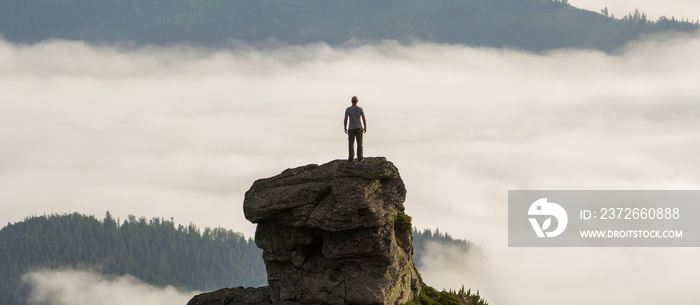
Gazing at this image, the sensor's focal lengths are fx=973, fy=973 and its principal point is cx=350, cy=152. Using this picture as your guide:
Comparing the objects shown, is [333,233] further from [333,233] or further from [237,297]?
[237,297]

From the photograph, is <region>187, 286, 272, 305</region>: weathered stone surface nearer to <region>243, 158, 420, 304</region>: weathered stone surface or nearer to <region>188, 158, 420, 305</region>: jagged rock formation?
<region>188, 158, 420, 305</region>: jagged rock formation

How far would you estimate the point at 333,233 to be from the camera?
76.0m

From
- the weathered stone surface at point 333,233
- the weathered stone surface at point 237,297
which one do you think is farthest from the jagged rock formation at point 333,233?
the weathered stone surface at point 237,297

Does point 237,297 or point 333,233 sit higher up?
point 333,233

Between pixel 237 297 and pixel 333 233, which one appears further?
pixel 237 297

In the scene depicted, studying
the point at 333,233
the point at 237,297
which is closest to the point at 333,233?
the point at 333,233

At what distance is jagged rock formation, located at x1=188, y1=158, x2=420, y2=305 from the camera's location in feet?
244

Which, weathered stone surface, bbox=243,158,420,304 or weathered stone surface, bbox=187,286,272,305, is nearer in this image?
weathered stone surface, bbox=243,158,420,304

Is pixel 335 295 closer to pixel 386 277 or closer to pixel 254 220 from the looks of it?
pixel 386 277

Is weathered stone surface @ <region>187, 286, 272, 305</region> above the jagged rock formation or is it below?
below

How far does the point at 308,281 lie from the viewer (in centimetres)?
7775

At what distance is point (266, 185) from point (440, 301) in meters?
18.4

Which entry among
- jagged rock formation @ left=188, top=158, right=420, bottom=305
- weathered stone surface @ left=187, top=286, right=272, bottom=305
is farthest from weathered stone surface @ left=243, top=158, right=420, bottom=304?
weathered stone surface @ left=187, top=286, right=272, bottom=305

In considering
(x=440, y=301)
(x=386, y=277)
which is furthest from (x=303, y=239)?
(x=440, y=301)
